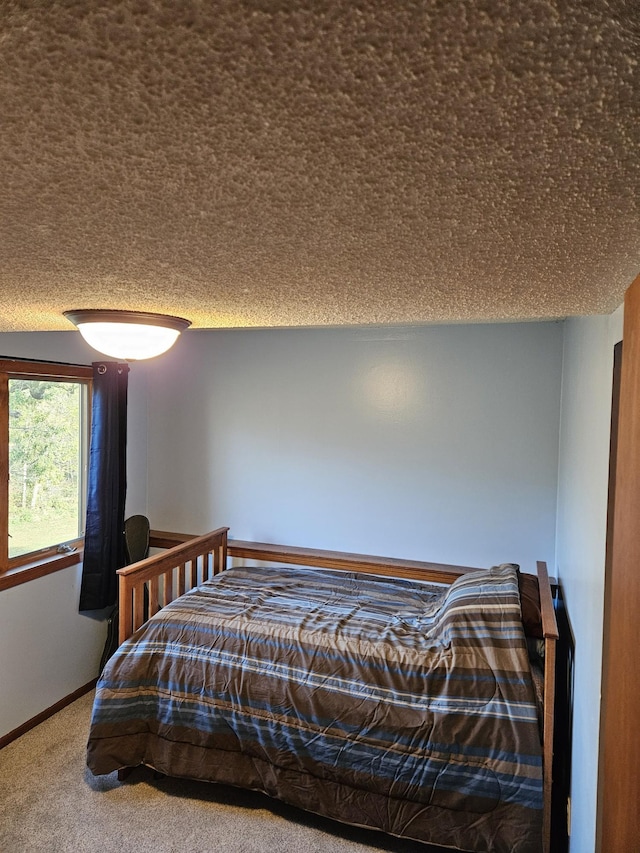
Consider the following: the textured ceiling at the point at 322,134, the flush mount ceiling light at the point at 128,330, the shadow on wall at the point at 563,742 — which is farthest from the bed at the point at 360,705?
the textured ceiling at the point at 322,134

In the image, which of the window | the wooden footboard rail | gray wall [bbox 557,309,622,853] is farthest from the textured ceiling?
the window

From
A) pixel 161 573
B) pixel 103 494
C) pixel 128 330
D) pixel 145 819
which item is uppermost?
pixel 128 330

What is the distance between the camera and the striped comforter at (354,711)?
1.96m

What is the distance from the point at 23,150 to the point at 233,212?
7.0 inches

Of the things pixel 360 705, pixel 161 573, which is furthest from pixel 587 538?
pixel 161 573

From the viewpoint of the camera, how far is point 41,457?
313 centimetres

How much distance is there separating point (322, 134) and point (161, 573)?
113 inches

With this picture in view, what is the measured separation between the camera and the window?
113 inches

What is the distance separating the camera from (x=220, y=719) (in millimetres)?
2279

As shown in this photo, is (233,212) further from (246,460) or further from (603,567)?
(246,460)

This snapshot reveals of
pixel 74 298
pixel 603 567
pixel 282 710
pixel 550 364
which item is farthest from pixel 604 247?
pixel 550 364

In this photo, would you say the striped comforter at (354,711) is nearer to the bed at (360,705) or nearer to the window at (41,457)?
the bed at (360,705)

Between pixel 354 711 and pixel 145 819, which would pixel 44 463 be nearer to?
pixel 145 819

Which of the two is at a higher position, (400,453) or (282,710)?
(400,453)
